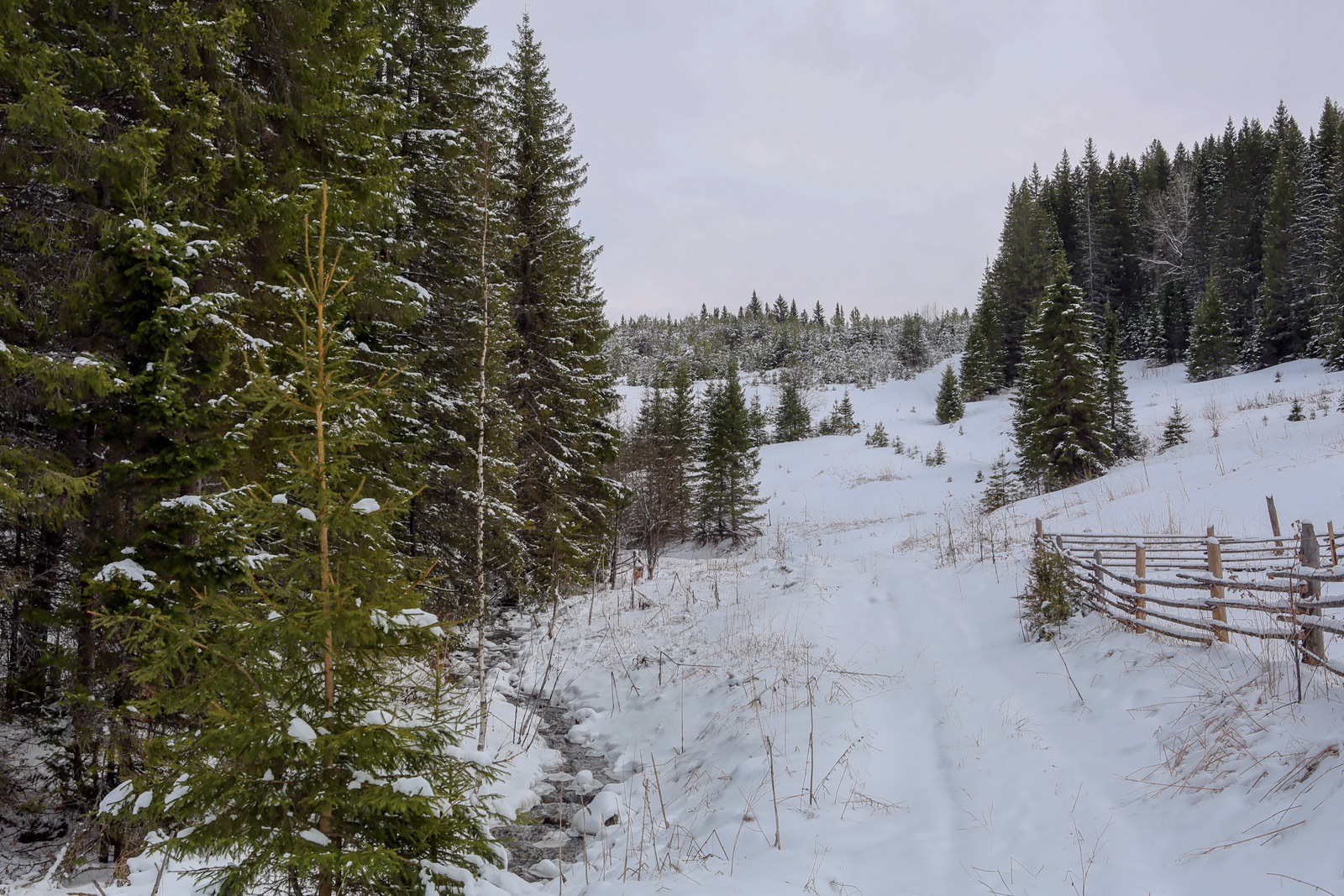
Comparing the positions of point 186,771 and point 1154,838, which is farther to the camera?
point 1154,838

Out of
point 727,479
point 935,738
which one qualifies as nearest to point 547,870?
point 935,738

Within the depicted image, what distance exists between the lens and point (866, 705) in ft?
24.9

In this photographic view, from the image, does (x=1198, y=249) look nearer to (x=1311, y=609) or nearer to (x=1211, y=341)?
(x=1211, y=341)

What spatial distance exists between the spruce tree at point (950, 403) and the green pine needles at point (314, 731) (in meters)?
52.1

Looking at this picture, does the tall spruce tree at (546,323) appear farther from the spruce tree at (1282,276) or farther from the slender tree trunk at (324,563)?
the spruce tree at (1282,276)

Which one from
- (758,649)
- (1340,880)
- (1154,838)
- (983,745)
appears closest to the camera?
(1340,880)

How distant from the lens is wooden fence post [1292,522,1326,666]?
15.7 ft

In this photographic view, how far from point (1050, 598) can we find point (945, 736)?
3.66 meters

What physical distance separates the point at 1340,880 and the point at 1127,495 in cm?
1750

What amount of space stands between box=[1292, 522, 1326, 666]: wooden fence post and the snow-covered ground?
0.77ft

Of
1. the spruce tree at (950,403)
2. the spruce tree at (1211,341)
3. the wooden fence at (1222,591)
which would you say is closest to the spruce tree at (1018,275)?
the spruce tree at (950,403)

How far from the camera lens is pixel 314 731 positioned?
2.96 metres

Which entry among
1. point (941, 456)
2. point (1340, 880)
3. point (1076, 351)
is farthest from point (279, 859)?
point (941, 456)

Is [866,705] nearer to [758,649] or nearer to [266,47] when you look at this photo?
[758,649]
